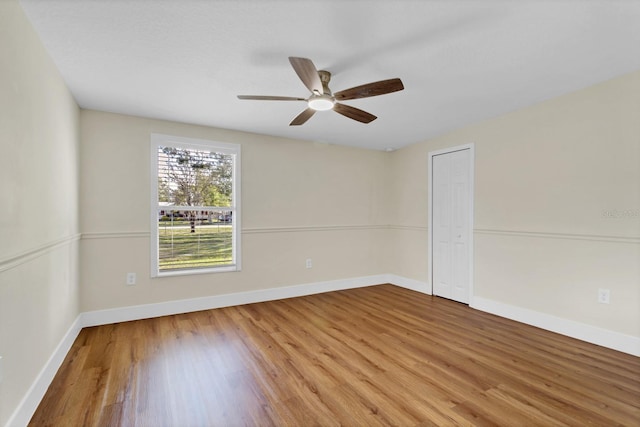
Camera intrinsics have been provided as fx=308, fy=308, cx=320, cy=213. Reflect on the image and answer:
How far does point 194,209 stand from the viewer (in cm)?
379

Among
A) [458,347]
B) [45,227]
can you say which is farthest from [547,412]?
[45,227]

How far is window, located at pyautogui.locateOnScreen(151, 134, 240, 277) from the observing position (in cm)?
359

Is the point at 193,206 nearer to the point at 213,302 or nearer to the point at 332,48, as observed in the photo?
the point at 213,302

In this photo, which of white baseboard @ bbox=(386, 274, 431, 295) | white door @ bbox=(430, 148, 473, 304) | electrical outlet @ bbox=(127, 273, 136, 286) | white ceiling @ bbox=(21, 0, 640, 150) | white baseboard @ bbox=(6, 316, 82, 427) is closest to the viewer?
white baseboard @ bbox=(6, 316, 82, 427)

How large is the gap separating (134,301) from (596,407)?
13.4ft

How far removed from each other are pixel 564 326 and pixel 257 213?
3630mm

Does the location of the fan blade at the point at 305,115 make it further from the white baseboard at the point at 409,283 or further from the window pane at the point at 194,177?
the white baseboard at the point at 409,283

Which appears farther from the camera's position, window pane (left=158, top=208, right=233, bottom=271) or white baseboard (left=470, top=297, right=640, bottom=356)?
window pane (left=158, top=208, right=233, bottom=271)

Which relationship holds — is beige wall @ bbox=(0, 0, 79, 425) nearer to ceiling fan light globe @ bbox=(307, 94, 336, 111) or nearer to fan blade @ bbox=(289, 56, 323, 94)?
fan blade @ bbox=(289, 56, 323, 94)

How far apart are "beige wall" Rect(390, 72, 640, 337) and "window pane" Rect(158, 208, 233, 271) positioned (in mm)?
3210

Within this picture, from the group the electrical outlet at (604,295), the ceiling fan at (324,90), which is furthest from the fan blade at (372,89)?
the electrical outlet at (604,295)

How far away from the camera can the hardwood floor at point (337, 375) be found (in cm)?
182

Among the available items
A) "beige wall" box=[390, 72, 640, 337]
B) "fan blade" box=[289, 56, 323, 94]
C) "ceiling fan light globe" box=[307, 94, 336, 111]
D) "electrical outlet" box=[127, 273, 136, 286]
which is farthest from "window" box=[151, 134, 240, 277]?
"beige wall" box=[390, 72, 640, 337]

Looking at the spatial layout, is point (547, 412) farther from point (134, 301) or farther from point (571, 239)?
point (134, 301)
